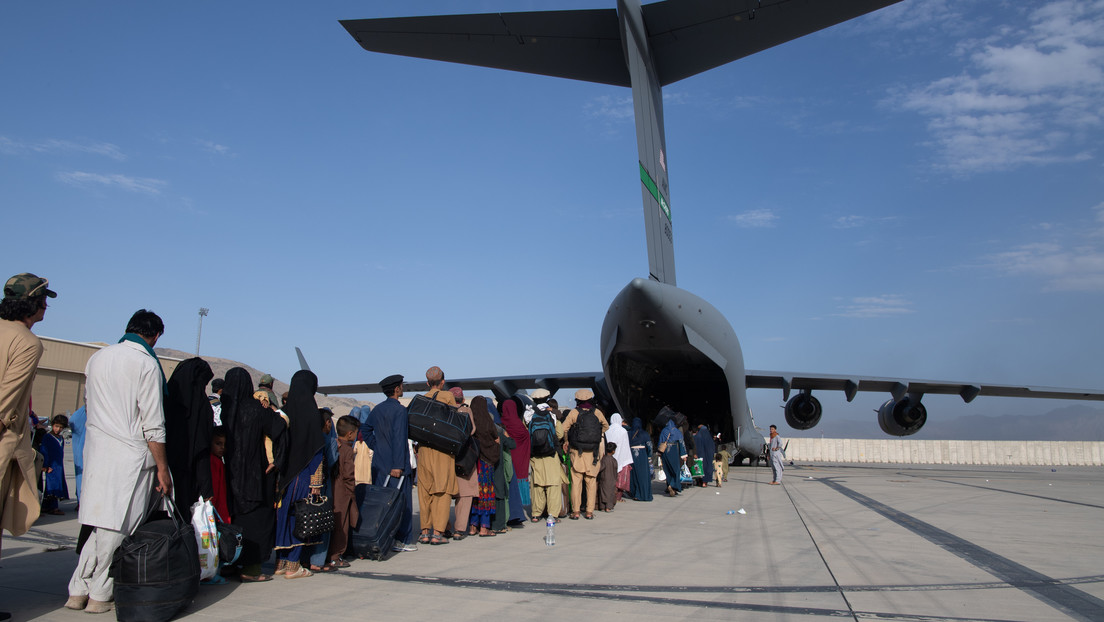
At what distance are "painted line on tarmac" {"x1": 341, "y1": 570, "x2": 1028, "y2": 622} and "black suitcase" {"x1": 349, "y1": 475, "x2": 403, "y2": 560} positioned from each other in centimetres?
44

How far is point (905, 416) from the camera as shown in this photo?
1891 cm

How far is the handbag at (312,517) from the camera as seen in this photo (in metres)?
4.38

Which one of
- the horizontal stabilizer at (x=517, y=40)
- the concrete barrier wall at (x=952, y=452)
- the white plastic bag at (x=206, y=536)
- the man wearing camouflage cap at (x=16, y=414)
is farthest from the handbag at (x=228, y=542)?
the concrete barrier wall at (x=952, y=452)

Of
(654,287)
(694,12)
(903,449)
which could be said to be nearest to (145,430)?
(654,287)

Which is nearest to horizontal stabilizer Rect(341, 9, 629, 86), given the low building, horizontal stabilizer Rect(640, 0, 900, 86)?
horizontal stabilizer Rect(640, 0, 900, 86)

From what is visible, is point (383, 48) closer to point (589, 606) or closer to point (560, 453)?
point (560, 453)

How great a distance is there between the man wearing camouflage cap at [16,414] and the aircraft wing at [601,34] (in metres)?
5.86

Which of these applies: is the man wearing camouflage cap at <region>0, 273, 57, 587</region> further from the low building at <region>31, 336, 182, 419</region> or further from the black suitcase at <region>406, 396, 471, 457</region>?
the low building at <region>31, 336, 182, 419</region>

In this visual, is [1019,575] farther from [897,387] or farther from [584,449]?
[897,387]

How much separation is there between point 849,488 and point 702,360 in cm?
341

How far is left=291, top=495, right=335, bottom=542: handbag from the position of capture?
4.38 m

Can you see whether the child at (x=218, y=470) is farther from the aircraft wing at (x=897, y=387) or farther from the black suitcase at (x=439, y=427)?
the aircraft wing at (x=897, y=387)

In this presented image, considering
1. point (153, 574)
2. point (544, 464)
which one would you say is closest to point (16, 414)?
point (153, 574)

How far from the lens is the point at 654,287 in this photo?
10.1 meters
